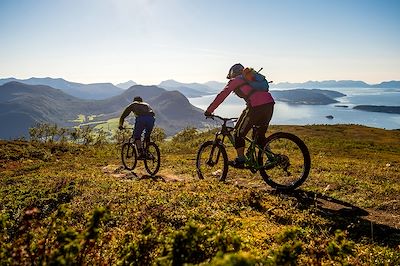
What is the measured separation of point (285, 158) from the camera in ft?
36.6

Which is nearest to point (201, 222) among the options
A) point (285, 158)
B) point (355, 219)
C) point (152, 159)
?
point (355, 219)

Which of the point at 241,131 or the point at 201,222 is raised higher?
the point at 241,131

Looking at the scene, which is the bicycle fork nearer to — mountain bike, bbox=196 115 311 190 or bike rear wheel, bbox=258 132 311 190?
mountain bike, bbox=196 115 311 190

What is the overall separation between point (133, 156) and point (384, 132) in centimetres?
7568

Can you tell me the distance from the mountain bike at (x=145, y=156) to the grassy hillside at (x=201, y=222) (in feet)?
15.8

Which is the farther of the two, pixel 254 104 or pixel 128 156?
pixel 128 156

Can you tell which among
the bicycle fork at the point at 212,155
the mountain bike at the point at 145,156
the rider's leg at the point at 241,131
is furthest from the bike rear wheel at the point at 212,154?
the mountain bike at the point at 145,156

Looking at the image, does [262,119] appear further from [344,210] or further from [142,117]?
[142,117]

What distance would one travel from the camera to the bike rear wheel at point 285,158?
35.3 feet

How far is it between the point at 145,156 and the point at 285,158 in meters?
8.61

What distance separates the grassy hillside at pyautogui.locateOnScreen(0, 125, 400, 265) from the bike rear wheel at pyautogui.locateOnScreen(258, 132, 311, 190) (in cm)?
52

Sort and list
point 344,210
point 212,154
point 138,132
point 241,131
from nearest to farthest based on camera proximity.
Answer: point 344,210 → point 241,131 → point 212,154 → point 138,132

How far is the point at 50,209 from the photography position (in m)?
9.36

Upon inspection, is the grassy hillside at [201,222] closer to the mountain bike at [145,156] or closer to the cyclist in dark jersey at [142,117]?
the mountain bike at [145,156]
